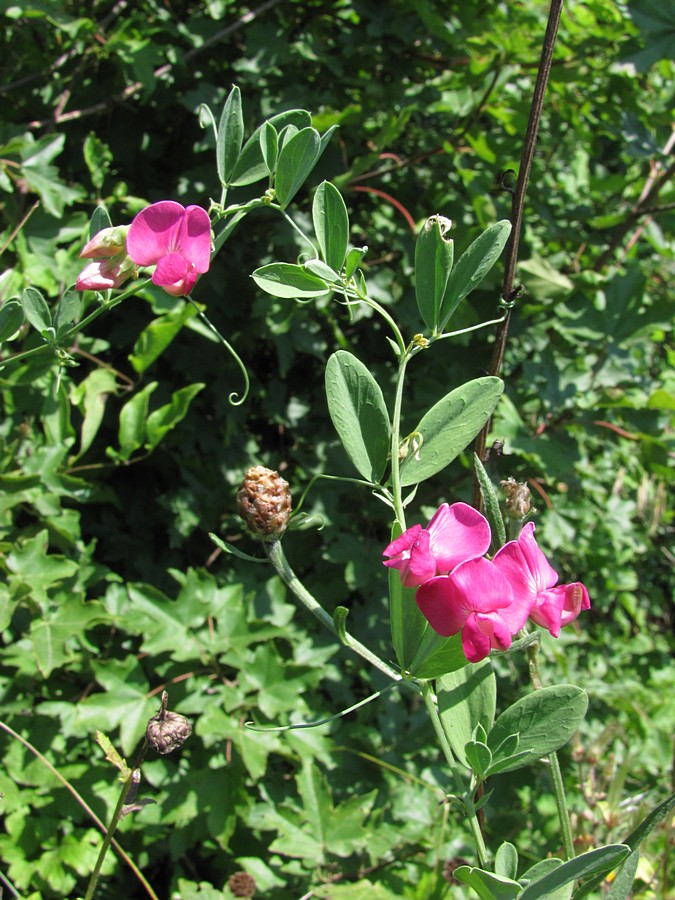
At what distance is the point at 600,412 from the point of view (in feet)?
5.36

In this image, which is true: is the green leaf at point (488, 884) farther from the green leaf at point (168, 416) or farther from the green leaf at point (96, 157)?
the green leaf at point (96, 157)

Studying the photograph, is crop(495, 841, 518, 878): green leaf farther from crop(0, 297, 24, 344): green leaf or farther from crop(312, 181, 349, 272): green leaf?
crop(0, 297, 24, 344): green leaf

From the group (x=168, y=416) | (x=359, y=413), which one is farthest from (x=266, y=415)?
(x=359, y=413)

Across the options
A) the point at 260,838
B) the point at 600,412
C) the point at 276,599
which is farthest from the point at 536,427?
the point at 260,838

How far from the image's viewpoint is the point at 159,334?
1.32 meters

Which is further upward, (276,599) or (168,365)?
(168,365)

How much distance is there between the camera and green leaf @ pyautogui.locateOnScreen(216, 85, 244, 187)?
666mm

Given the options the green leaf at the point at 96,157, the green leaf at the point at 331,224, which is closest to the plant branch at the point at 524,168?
the green leaf at the point at 331,224

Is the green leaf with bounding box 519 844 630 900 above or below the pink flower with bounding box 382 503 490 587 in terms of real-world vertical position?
below

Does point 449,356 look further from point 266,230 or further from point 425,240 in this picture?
point 425,240

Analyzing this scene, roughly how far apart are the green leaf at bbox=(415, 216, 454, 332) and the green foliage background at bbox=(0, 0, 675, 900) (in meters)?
A: 0.71

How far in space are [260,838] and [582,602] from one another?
1.01 metres

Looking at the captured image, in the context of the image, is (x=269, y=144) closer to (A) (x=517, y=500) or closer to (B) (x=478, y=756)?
(A) (x=517, y=500)

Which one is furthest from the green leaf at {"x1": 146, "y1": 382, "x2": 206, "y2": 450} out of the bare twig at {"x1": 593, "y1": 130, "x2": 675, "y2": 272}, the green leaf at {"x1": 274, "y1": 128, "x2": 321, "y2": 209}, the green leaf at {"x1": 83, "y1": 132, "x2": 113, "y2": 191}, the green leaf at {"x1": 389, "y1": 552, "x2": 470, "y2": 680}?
the bare twig at {"x1": 593, "y1": 130, "x2": 675, "y2": 272}
